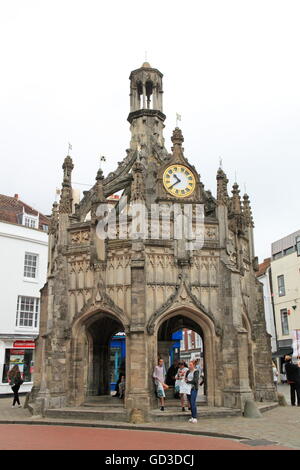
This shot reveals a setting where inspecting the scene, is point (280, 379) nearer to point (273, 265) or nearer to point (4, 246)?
point (273, 265)

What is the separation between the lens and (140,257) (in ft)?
52.4

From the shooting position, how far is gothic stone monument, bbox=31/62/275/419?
15.7 m

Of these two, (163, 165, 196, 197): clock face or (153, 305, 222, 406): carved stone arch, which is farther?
(163, 165, 196, 197): clock face

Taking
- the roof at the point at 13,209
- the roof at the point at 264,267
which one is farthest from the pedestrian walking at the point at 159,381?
the roof at the point at 264,267

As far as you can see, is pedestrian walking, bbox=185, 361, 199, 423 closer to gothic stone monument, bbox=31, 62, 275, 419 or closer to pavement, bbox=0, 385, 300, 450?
pavement, bbox=0, 385, 300, 450

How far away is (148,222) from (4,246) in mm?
16383

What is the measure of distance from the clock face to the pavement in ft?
26.1

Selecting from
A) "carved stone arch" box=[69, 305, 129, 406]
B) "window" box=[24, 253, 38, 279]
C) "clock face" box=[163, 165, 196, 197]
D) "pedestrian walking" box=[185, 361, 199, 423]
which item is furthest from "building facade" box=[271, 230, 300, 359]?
"pedestrian walking" box=[185, 361, 199, 423]

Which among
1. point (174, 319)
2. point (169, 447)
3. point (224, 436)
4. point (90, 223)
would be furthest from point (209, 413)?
point (90, 223)

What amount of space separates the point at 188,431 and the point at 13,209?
2621 centimetres

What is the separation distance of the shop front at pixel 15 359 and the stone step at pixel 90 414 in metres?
14.2

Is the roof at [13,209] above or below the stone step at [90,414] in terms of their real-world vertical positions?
above

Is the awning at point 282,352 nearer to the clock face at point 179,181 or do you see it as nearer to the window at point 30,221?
the window at point 30,221

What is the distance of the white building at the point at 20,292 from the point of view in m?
28.8
